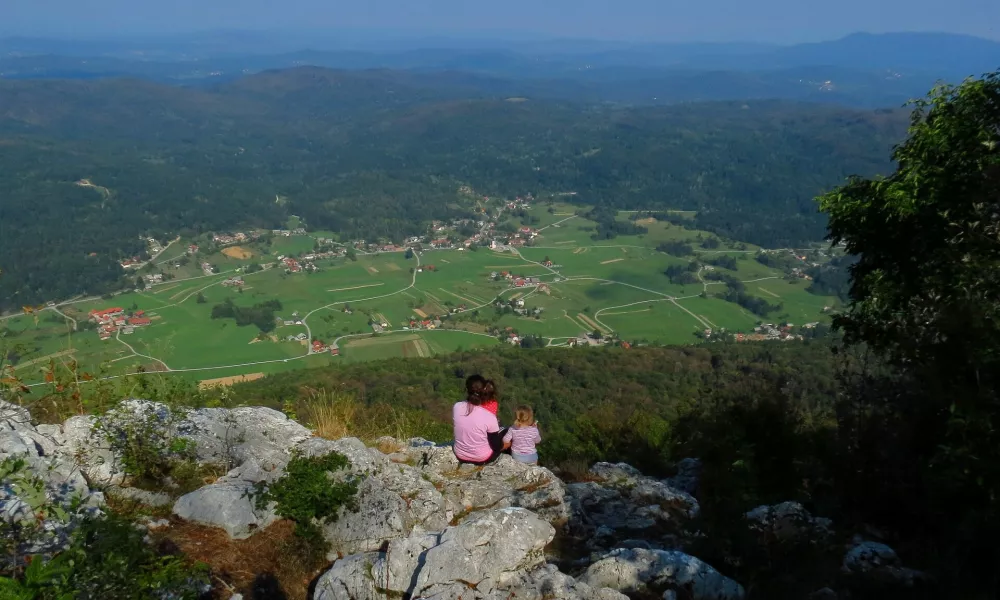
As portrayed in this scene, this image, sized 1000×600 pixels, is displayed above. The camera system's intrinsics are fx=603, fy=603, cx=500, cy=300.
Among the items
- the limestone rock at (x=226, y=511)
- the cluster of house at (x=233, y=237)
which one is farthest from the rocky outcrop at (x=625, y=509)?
the cluster of house at (x=233, y=237)

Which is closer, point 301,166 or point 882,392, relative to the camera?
point 882,392

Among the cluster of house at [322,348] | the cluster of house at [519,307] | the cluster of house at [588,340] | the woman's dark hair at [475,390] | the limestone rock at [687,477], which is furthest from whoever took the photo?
the cluster of house at [519,307]

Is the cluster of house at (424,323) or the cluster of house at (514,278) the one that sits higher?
the cluster of house at (424,323)

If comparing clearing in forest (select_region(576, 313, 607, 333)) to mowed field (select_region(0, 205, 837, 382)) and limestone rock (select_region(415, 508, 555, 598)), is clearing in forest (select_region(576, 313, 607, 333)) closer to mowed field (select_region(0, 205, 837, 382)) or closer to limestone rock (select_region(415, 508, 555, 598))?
mowed field (select_region(0, 205, 837, 382))

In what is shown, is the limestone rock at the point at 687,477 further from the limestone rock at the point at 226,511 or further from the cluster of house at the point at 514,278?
the cluster of house at the point at 514,278

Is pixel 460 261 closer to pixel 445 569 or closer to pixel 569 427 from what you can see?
pixel 569 427

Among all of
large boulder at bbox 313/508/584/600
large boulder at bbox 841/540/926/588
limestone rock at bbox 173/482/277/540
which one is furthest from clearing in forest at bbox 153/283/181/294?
large boulder at bbox 841/540/926/588

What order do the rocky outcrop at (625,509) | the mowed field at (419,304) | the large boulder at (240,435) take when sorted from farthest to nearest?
the mowed field at (419,304) < the large boulder at (240,435) < the rocky outcrop at (625,509)

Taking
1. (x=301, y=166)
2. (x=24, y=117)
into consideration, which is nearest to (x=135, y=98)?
(x=24, y=117)
